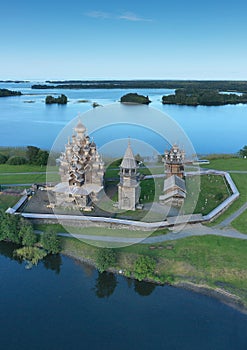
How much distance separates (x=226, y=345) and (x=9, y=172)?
34.5 meters

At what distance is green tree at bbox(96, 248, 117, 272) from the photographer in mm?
23484

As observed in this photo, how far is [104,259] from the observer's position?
77.1 ft

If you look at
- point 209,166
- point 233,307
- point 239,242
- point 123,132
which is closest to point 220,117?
point 123,132

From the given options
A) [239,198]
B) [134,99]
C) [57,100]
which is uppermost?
[134,99]

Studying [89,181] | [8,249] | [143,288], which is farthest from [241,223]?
[8,249]

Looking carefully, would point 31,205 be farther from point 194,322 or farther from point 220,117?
point 220,117

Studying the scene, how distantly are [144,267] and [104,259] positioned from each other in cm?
293

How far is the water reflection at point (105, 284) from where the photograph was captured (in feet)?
73.1

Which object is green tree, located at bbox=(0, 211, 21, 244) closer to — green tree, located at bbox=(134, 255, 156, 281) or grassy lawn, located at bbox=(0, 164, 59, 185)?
green tree, located at bbox=(134, 255, 156, 281)

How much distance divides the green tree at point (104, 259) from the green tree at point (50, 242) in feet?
13.0

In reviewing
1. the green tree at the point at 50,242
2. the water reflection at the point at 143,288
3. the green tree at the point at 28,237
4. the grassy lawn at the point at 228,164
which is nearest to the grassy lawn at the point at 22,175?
the green tree at the point at 28,237

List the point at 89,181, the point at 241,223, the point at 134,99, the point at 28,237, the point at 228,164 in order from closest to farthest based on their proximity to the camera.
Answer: the point at 28,237 < the point at 241,223 < the point at 89,181 < the point at 228,164 < the point at 134,99

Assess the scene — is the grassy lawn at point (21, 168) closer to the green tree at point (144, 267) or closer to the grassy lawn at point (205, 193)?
Answer: the grassy lawn at point (205, 193)

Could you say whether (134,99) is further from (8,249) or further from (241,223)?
(8,249)
